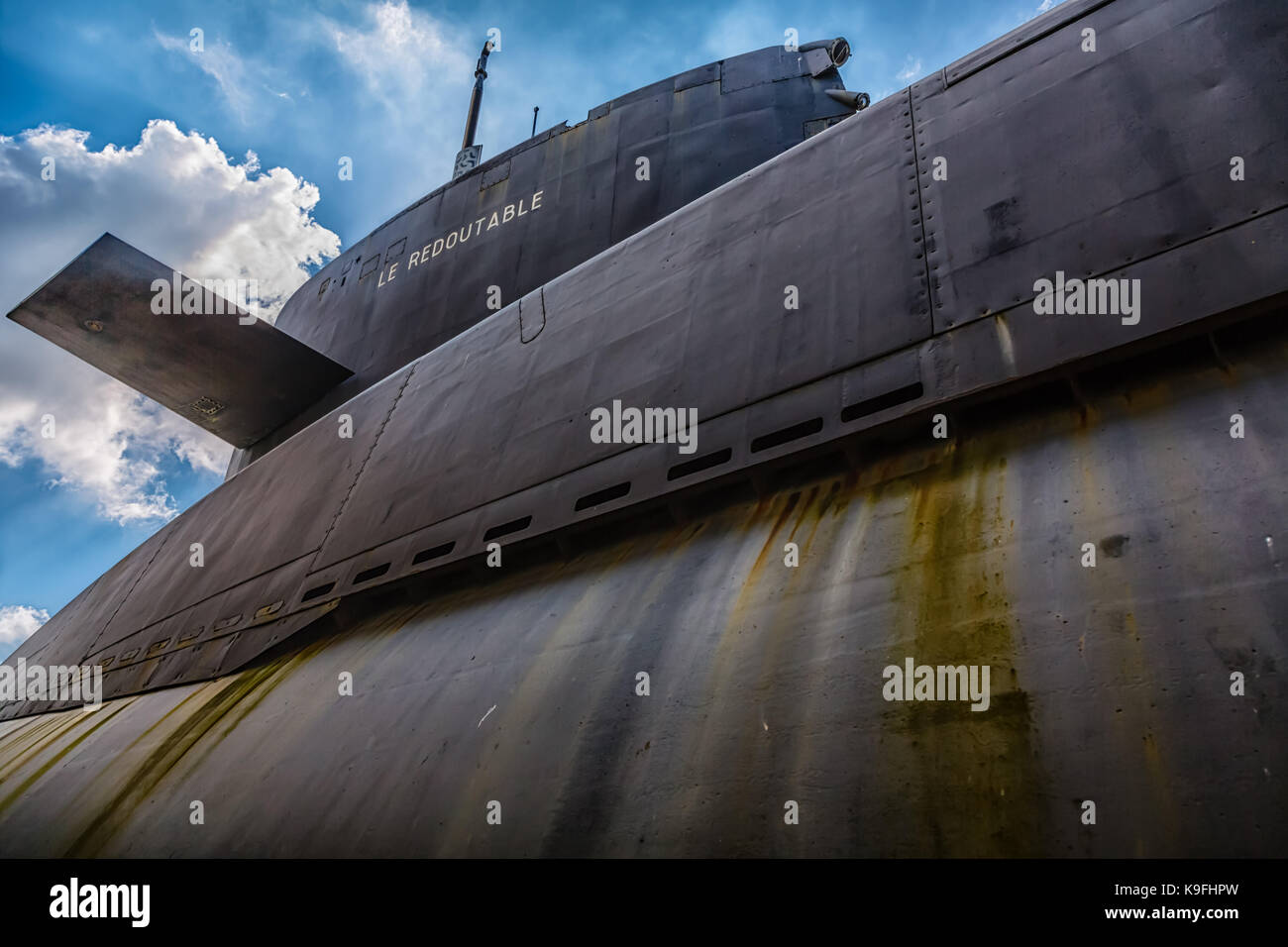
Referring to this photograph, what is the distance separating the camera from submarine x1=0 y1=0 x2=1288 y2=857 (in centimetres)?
198

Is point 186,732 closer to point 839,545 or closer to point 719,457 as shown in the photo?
point 719,457

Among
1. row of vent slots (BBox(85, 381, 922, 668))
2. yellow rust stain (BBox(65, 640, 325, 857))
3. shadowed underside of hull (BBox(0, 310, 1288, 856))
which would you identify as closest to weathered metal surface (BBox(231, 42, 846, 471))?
row of vent slots (BBox(85, 381, 922, 668))

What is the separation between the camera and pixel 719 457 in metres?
3.61

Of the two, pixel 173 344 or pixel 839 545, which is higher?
pixel 173 344

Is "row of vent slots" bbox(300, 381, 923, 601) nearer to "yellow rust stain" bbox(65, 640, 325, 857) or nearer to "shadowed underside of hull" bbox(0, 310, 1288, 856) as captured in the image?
"shadowed underside of hull" bbox(0, 310, 1288, 856)

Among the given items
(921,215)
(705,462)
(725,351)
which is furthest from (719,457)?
(921,215)

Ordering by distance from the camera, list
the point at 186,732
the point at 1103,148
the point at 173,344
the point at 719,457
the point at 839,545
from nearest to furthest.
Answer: the point at 839,545, the point at 1103,148, the point at 719,457, the point at 186,732, the point at 173,344

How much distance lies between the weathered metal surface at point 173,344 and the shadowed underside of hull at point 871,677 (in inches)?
203

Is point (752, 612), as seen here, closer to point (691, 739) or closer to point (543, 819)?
point (691, 739)

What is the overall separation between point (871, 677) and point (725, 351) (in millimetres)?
2058

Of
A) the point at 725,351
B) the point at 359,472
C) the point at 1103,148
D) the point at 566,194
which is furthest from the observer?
the point at 566,194

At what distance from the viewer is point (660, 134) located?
756cm

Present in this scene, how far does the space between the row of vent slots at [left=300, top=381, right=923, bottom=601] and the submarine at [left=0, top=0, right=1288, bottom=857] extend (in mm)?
21

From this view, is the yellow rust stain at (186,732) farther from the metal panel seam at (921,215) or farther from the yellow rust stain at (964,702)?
the metal panel seam at (921,215)
